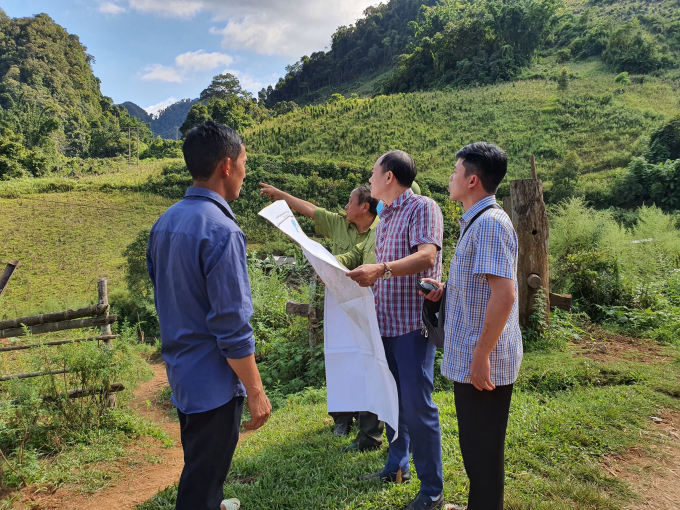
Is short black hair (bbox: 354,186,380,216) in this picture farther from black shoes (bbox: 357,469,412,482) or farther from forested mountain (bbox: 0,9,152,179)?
forested mountain (bbox: 0,9,152,179)

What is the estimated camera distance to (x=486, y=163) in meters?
1.75

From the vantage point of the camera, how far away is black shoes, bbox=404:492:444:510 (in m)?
2.06

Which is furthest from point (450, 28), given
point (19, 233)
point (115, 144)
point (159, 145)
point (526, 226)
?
point (526, 226)

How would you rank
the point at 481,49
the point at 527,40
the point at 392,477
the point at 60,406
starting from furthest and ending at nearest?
the point at 481,49, the point at 527,40, the point at 60,406, the point at 392,477

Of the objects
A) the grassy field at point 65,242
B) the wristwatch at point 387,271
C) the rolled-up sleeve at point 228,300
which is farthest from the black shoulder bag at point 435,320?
the grassy field at point 65,242

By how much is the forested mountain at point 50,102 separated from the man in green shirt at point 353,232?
32.2m

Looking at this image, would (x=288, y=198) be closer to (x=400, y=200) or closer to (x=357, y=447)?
(x=400, y=200)

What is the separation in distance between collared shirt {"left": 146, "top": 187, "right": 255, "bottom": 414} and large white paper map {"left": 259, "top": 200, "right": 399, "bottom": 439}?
522 mm

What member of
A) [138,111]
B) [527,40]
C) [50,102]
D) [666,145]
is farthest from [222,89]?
[138,111]

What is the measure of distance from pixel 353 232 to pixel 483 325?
1.69 m

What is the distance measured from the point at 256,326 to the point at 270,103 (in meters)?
72.4

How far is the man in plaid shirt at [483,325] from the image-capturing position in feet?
5.24

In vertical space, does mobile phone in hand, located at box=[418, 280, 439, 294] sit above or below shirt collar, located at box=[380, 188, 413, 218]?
below

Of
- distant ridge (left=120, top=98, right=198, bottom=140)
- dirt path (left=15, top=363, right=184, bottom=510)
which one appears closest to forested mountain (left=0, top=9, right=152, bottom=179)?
dirt path (left=15, top=363, right=184, bottom=510)
